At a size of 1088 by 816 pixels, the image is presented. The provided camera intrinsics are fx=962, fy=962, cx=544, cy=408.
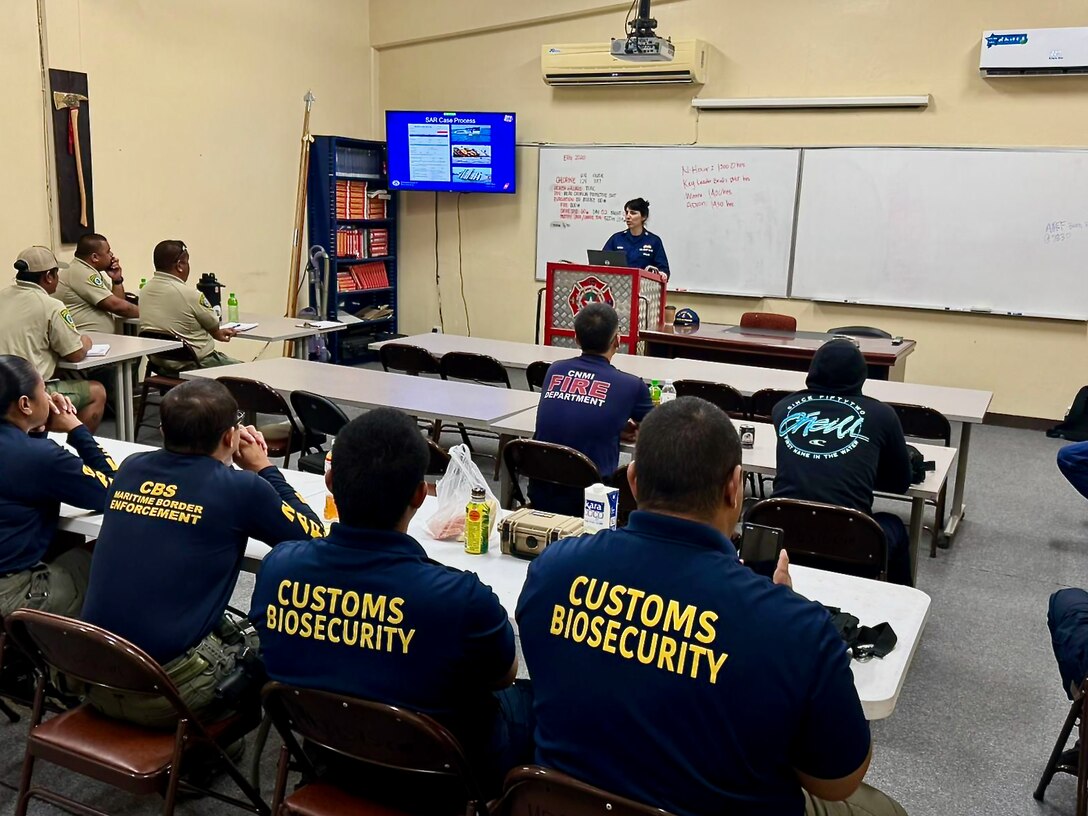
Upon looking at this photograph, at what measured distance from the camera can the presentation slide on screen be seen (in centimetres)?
835

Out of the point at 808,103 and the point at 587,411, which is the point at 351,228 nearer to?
the point at 808,103

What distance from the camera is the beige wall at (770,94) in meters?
6.76

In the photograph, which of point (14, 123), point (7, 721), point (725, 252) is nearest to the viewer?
point (7, 721)

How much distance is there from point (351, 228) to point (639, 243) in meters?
3.04

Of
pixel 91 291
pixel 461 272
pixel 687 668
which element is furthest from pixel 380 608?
pixel 461 272

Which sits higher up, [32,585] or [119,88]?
[119,88]

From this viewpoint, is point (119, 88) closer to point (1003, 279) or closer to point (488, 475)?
point (488, 475)

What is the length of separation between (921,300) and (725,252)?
1542mm

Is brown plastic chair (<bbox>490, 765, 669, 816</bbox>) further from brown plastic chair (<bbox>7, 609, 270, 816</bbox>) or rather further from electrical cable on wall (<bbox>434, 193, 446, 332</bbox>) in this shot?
electrical cable on wall (<bbox>434, 193, 446, 332</bbox>)

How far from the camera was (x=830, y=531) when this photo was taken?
2826 millimetres

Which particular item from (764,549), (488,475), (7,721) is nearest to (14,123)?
(488,475)

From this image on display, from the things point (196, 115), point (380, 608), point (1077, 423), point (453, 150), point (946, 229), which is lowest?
point (1077, 423)

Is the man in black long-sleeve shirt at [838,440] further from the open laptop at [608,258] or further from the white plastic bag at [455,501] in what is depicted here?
the open laptop at [608,258]

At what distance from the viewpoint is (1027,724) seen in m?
2.96
